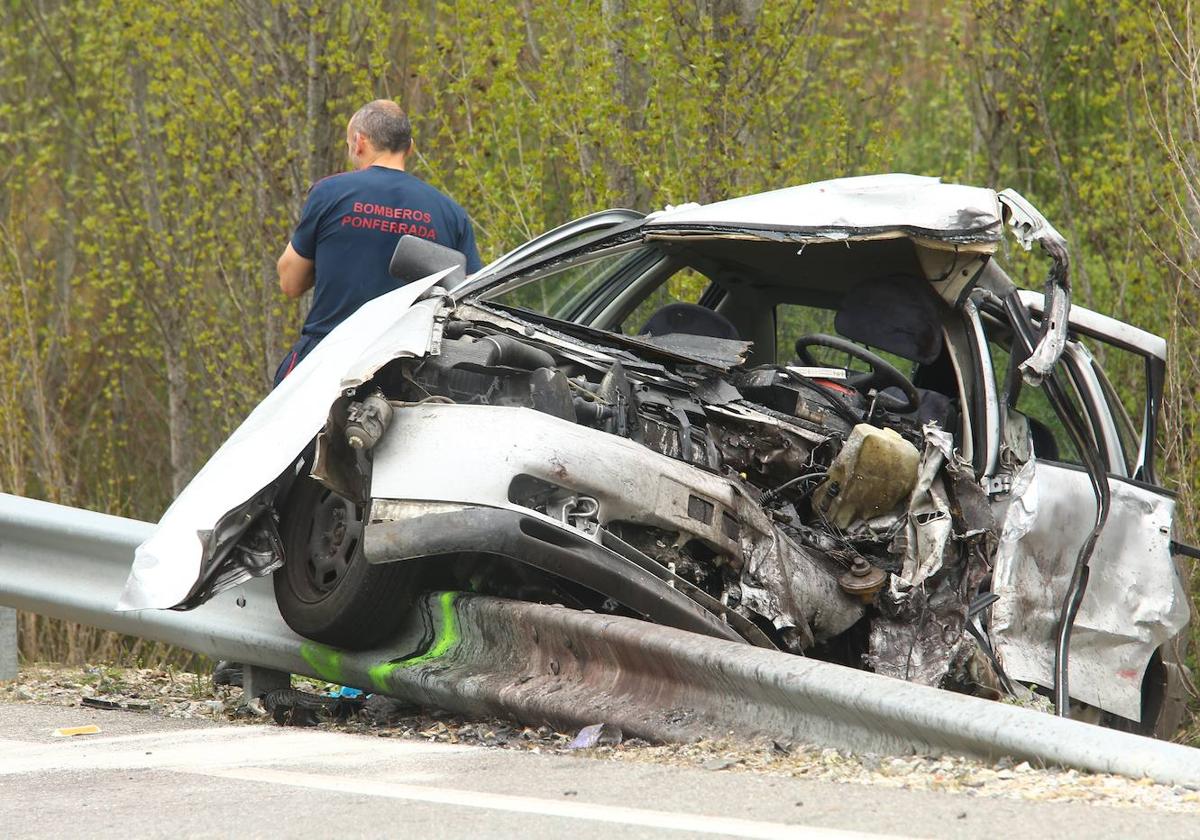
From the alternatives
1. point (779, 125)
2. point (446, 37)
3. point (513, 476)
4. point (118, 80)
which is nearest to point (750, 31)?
point (779, 125)

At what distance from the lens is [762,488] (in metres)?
5.68

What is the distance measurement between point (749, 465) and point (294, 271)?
7.36 feet

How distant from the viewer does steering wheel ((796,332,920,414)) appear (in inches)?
243

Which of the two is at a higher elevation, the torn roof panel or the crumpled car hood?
the torn roof panel

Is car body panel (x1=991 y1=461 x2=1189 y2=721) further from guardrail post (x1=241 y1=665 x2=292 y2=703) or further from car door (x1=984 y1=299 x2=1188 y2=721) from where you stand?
guardrail post (x1=241 y1=665 x2=292 y2=703)

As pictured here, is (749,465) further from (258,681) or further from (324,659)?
(258,681)

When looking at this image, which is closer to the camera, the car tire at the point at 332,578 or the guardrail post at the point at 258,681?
Answer: the car tire at the point at 332,578

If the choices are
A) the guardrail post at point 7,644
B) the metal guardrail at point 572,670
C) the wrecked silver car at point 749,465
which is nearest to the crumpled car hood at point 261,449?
the wrecked silver car at point 749,465

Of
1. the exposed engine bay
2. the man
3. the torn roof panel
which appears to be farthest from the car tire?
the torn roof panel

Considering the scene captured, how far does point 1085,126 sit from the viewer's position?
1614 centimetres

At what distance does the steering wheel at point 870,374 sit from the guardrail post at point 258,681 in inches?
96.5

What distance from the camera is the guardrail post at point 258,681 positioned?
5711 mm

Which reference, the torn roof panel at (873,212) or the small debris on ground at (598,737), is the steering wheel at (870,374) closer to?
the torn roof panel at (873,212)

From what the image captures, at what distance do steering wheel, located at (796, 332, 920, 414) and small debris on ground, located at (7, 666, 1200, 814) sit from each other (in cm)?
212
